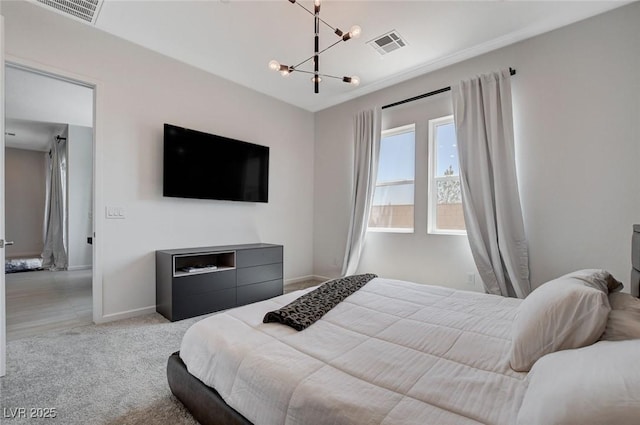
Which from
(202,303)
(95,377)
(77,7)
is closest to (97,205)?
(202,303)

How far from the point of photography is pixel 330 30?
2777 mm

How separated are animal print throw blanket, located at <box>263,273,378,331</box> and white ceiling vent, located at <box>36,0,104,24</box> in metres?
3.02

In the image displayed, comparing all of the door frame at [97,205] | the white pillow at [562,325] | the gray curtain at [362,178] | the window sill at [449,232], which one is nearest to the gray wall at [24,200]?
the door frame at [97,205]

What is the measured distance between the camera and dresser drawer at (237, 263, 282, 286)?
3.41 meters

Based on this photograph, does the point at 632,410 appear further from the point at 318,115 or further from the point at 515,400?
the point at 318,115

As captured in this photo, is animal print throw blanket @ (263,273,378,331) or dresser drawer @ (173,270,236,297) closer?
animal print throw blanket @ (263,273,378,331)

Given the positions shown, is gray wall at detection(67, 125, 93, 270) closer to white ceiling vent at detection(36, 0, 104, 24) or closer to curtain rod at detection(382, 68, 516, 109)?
white ceiling vent at detection(36, 0, 104, 24)

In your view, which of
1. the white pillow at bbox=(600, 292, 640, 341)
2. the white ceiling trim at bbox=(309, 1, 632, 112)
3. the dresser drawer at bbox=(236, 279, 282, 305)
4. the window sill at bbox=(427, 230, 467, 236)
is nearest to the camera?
the white pillow at bbox=(600, 292, 640, 341)

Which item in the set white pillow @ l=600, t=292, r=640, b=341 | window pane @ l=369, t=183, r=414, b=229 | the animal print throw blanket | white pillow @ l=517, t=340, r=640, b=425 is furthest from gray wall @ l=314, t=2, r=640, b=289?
white pillow @ l=517, t=340, r=640, b=425

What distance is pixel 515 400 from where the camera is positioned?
2.86 ft

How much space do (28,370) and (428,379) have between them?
8.51 feet

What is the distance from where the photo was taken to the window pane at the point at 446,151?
341 cm

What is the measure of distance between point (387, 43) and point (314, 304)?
2754 mm

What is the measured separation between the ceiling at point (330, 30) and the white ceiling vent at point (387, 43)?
0.19 feet
